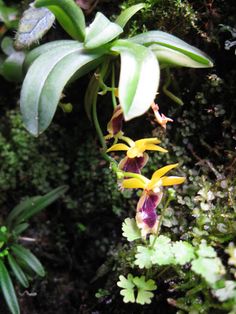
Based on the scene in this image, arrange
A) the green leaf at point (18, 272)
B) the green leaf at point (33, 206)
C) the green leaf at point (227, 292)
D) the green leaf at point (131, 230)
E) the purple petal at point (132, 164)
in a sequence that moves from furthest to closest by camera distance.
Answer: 1. the green leaf at point (33, 206)
2. the green leaf at point (18, 272)
3. the purple petal at point (132, 164)
4. the green leaf at point (131, 230)
5. the green leaf at point (227, 292)

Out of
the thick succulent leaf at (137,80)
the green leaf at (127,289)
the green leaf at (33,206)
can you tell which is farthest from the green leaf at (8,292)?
the thick succulent leaf at (137,80)

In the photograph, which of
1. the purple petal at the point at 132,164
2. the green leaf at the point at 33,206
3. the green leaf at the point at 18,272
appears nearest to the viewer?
the purple petal at the point at 132,164

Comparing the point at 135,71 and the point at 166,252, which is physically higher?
the point at 135,71

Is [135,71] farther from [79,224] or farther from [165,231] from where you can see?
[79,224]

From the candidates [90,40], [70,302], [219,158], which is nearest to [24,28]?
[90,40]

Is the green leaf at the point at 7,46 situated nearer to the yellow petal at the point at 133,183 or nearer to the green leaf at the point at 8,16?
the green leaf at the point at 8,16

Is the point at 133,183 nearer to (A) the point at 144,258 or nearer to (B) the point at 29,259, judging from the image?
(A) the point at 144,258

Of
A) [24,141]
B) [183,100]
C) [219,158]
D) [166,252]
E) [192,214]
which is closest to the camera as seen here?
[166,252]

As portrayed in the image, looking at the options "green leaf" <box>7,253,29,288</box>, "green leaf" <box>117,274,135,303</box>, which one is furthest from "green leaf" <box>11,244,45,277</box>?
"green leaf" <box>117,274,135,303</box>

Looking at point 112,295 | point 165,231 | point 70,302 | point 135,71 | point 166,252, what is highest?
point 135,71
